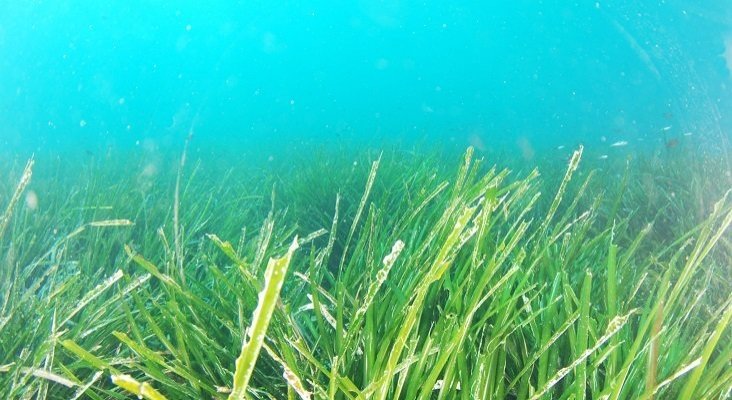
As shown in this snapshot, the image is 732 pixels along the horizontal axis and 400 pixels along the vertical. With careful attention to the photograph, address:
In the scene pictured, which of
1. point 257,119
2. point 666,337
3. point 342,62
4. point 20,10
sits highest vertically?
point 666,337

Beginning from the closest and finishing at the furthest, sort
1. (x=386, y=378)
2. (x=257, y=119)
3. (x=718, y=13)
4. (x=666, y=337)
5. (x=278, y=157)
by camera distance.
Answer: (x=386, y=378) < (x=666, y=337) < (x=278, y=157) < (x=718, y=13) < (x=257, y=119)

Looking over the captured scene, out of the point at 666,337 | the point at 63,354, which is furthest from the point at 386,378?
the point at 63,354

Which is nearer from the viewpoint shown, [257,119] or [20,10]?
[20,10]

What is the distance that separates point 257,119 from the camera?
5153cm

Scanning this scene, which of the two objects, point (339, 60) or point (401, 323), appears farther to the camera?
point (339, 60)

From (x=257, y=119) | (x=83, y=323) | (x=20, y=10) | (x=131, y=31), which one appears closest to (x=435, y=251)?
(x=83, y=323)

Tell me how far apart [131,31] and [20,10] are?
1312 centimetres

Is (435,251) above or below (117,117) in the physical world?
above

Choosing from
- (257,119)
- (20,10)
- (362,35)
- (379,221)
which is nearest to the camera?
(379,221)

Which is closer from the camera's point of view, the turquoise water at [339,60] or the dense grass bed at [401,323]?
the dense grass bed at [401,323]

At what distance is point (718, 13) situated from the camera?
73.4ft

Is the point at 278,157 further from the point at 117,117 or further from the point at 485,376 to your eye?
the point at 117,117

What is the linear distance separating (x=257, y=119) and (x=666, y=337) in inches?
2062

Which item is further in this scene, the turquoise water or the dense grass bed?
the turquoise water
